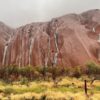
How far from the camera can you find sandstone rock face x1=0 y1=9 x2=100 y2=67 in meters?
101

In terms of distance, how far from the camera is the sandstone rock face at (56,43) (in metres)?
101

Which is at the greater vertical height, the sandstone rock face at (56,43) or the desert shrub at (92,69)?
the sandstone rock face at (56,43)

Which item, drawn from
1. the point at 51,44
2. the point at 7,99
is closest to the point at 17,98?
the point at 7,99

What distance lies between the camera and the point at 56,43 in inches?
4183

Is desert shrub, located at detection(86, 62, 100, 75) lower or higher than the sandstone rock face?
lower

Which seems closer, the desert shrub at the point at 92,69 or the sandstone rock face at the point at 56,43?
the desert shrub at the point at 92,69

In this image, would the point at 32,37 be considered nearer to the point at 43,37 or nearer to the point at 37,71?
the point at 43,37

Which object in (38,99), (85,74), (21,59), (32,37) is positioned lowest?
(38,99)

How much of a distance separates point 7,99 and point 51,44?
74.8m

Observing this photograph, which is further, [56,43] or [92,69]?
[56,43]

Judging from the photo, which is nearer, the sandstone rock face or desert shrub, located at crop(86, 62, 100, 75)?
desert shrub, located at crop(86, 62, 100, 75)

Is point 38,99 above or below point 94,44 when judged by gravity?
below

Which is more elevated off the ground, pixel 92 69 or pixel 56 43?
pixel 56 43

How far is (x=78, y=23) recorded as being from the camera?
116 metres
